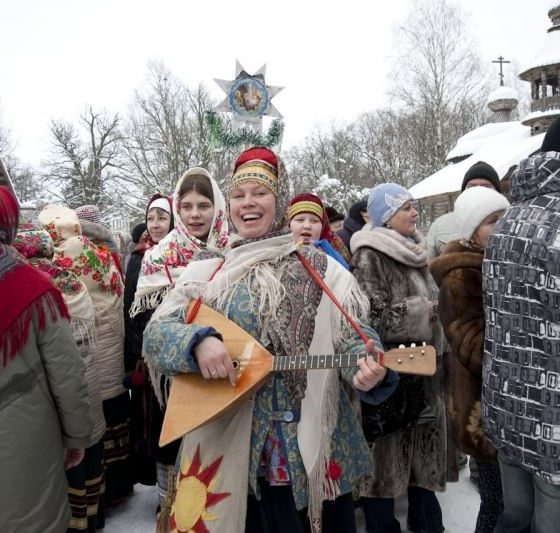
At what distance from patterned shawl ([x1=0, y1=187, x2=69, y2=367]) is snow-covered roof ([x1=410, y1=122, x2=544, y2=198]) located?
50.6 feet

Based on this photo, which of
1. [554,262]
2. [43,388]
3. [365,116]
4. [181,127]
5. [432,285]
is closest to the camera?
[554,262]

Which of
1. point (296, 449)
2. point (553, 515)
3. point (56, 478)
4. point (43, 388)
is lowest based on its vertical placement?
point (553, 515)

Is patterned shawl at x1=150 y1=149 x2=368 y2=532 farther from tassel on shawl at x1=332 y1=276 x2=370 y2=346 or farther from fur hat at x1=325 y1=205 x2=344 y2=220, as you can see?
fur hat at x1=325 y1=205 x2=344 y2=220

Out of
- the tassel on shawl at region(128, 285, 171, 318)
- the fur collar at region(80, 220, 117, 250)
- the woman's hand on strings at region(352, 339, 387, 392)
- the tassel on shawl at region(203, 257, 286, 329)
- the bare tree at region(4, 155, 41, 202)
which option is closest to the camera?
the woman's hand on strings at region(352, 339, 387, 392)

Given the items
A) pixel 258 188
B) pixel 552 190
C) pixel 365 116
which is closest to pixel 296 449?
pixel 258 188

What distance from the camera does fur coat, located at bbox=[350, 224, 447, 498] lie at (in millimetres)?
3230

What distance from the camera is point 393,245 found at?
3305mm

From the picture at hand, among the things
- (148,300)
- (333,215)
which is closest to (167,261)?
(148,300)

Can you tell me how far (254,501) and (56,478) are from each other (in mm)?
941

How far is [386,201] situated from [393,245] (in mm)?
355

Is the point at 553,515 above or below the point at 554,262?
below

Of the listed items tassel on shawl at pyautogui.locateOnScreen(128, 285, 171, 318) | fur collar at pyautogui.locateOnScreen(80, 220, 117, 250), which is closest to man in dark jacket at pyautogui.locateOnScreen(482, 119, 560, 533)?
tassel on shawl at pyautogui.locateOnScreen(128, 285, 171, 318)

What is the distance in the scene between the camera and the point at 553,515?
197 centimetres

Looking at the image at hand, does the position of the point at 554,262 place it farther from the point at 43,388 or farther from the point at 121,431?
the point at 121,431
